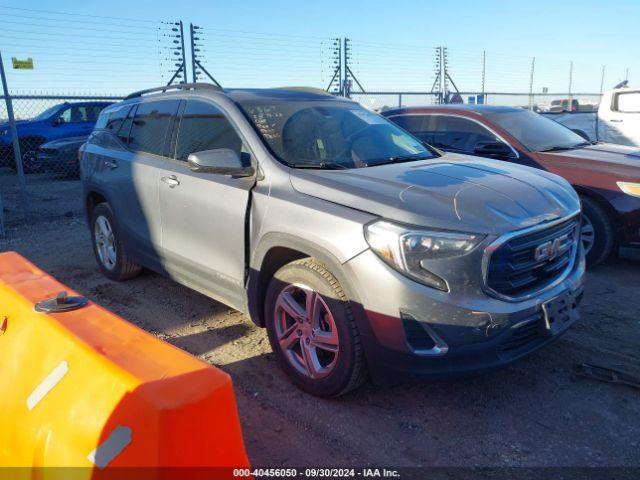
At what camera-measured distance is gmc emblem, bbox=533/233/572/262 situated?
2996 millimetres

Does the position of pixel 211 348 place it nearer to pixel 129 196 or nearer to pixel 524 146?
pixel 129 196

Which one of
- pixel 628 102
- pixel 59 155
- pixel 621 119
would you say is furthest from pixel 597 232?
pixel 59 155

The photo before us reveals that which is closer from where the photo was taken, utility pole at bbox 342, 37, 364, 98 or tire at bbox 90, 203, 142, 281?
tire at bbox 90, 203, 142, 281

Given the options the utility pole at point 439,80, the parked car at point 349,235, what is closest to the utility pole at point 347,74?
the utility pole at point 439,80

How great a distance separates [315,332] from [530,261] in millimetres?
1297

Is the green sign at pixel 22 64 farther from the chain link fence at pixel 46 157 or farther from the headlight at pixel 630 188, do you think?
the headlight at pixel 630 188

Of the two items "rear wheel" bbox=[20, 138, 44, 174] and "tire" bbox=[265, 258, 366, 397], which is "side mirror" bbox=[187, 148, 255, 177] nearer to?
"tire" bbox=[265, 258, 366, 397]

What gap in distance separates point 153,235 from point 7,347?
2.21 meters

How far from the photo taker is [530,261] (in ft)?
9.71

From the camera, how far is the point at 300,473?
8.46ft

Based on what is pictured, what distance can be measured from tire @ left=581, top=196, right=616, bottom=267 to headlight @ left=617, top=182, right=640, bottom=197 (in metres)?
0.28

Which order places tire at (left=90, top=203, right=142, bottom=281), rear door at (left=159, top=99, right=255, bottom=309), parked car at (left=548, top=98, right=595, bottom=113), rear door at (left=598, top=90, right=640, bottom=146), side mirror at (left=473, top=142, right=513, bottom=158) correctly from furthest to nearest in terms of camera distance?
1. parked car at (left=548, top=98, right=595, bottom=113)
2. rear door at (left=598, top=90, right=640, bottom=146)
3. side mirror at (left=473, top=142, right=513, bottom=158)
4. tire at (left=90, top=203, right=142, bottom=281)
5. rear door at (left=159, top=99, right=255, bottom=309)

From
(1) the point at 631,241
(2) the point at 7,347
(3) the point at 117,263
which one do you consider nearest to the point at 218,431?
(2) the point at 7,347

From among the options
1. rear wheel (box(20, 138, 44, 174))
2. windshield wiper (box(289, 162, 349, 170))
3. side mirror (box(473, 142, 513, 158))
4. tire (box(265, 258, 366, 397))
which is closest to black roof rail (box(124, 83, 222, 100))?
windshield wiper (box(289, 162, 349, 170))
